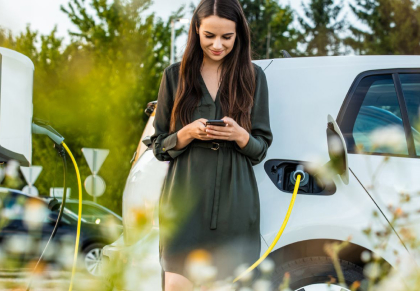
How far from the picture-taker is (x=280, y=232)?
234 centimetres

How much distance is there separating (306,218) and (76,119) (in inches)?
715

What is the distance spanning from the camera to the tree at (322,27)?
136 feet

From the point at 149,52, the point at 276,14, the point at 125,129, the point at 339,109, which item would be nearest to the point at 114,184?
the point at 125,129

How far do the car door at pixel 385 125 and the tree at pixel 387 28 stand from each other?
107 ft

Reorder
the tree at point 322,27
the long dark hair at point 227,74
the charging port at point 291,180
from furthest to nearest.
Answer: the tree at point 322,27 < the charging port at point 291,180 < the long dark hair at point 227,74

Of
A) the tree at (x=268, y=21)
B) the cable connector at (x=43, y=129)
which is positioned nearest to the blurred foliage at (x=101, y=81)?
the tree at (x=268, y=21)

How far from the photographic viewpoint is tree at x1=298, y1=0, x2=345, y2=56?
4144cm

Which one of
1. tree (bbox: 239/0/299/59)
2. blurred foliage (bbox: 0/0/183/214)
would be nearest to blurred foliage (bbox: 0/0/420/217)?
blurred foliage (bbox: 0/0/183/214)

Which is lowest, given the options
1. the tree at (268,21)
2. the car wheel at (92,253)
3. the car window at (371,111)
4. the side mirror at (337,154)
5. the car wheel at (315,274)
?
the car wheel at (92,253)

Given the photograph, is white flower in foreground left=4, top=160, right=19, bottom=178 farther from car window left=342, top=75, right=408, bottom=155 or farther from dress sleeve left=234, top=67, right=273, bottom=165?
car window left=342, top=75, right=408, bottom=155

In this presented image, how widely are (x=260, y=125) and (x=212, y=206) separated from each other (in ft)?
1.28

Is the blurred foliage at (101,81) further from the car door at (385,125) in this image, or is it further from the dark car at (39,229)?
the car door at (385,125)

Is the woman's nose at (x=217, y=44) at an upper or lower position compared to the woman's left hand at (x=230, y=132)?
upper

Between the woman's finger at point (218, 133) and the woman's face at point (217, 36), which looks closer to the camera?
the woman's finger at point (218, 133)
